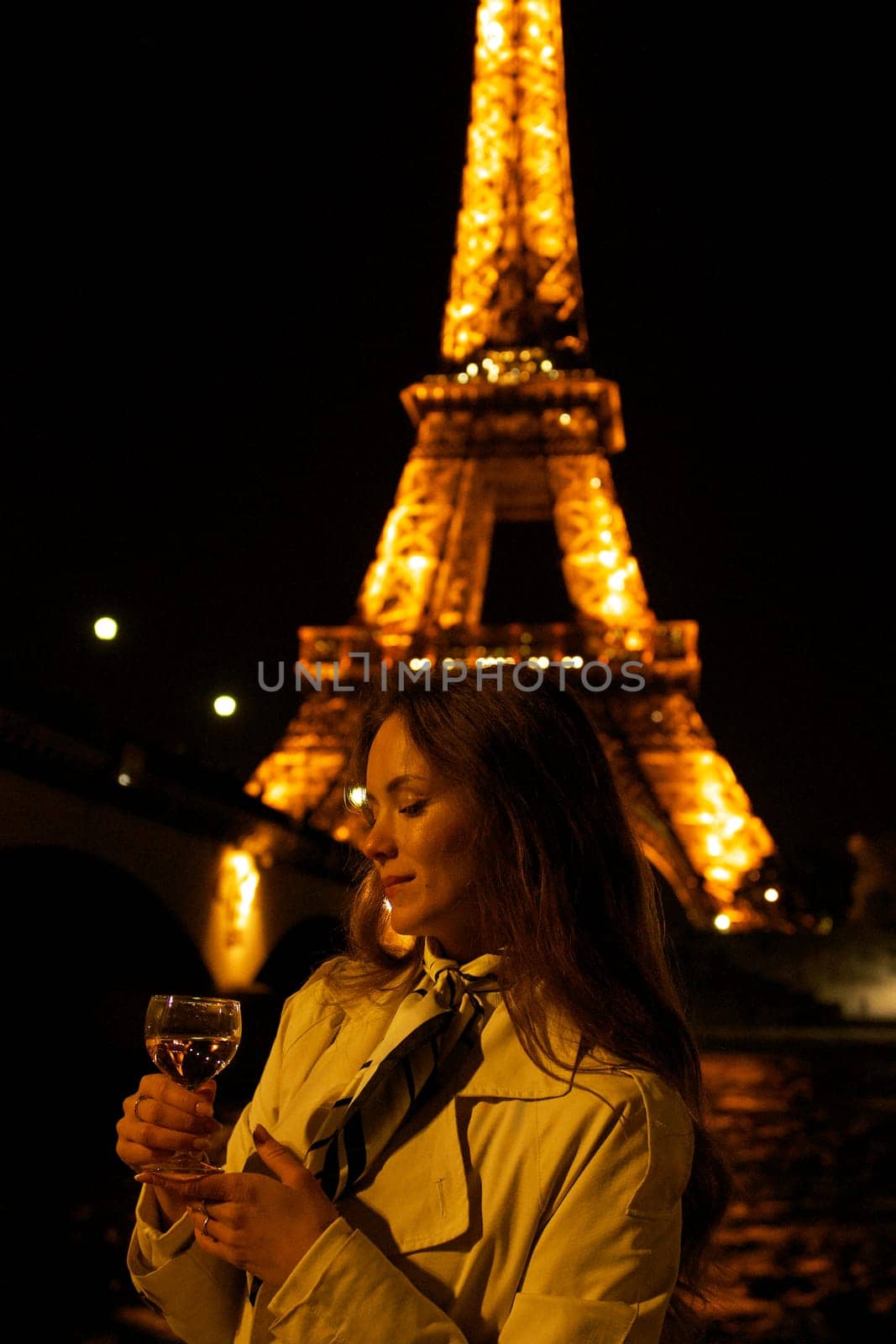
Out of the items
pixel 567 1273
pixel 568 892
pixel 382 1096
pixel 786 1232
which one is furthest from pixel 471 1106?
pixel 786 1232

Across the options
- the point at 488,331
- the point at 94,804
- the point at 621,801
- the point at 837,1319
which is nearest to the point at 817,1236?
the point at 837,1319

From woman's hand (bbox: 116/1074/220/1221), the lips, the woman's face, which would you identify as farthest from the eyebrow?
woman's hand (bbox: 116/1074/220/1221)

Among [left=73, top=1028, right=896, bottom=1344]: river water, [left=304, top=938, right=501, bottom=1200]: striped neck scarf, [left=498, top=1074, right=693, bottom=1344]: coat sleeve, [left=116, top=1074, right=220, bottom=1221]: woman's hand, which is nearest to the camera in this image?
[left=498, top=1074, right=693, bottom=1344]: coat sleeve

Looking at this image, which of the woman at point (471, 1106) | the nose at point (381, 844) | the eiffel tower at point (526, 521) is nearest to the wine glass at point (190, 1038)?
the woman at point (471, 1106)

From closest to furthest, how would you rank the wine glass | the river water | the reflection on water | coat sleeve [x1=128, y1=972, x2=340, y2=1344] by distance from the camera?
coat sleeve [x1=128, y1=972, x2=340, y2=1344]
the wine glass
the river water
the reflection on water

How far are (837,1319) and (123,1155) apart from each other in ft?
21.5

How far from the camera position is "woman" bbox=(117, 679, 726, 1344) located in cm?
190

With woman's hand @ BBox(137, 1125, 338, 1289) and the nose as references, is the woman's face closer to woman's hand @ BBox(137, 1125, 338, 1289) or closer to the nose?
the nose

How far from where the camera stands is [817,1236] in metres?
9.84

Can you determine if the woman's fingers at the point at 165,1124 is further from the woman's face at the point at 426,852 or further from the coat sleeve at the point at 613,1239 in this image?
the coat sleeve at the point at 613,1239

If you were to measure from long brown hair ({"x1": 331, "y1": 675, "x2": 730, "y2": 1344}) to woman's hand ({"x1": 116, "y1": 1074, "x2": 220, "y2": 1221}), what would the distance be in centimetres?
42

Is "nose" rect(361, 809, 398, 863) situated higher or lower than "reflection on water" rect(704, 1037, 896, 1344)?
higher

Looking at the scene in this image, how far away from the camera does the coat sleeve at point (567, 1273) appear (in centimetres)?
186

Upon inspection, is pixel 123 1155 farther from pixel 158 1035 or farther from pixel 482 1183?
pixel 482 1183
